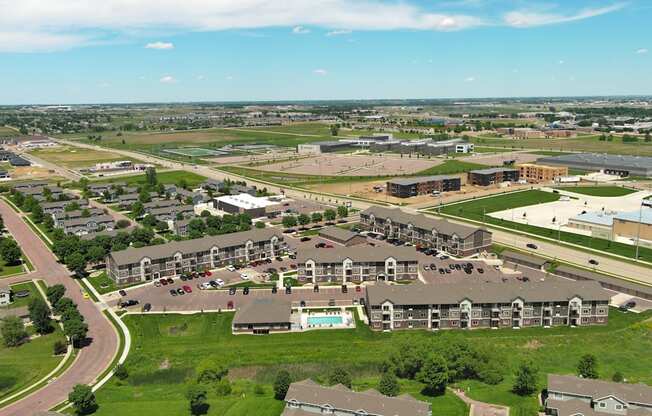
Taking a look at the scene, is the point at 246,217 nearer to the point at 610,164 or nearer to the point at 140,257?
the point at 140,257

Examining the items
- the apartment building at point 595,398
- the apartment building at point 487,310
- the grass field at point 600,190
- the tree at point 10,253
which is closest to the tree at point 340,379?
the apartment building at point 487,310

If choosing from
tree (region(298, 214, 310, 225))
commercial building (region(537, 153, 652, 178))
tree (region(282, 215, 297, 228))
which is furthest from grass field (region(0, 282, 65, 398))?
commercial building (region(537, 153, 652, 178))

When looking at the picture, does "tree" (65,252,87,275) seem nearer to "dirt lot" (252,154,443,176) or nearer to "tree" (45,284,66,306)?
"tree" (45,284,66,306)

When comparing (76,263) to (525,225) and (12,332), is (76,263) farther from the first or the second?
(525,225)

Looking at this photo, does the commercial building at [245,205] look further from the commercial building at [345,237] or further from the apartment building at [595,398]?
the apartment building at [595,398]

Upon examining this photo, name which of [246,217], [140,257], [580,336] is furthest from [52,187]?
[580,336]

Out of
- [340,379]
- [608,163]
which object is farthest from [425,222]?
Answer: [608,163]
